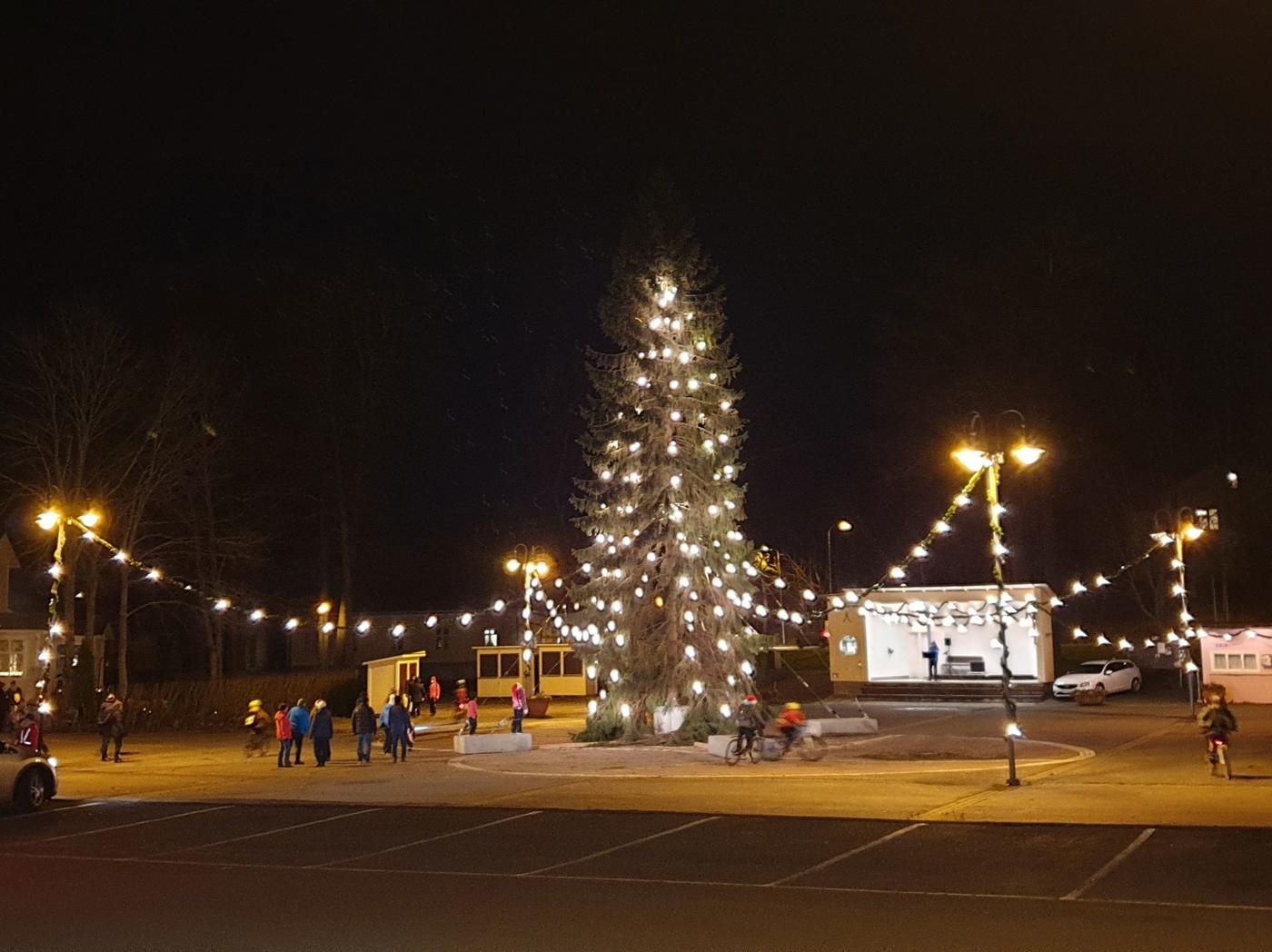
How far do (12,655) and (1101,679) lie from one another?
37287 mm

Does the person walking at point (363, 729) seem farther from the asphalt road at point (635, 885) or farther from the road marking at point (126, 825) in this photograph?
the asphalt road at point (635, 885)

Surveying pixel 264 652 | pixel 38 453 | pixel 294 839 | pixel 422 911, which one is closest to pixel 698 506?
pixel 294 839

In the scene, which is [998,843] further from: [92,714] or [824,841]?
[92,714]

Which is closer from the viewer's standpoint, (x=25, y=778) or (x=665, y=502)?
(x=25, y=778)

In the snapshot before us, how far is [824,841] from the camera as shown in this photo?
14273mm

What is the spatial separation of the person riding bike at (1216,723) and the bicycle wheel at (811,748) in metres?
7.03

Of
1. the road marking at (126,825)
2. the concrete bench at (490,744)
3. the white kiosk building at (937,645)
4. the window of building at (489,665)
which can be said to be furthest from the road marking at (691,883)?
the window of building at (489,665)

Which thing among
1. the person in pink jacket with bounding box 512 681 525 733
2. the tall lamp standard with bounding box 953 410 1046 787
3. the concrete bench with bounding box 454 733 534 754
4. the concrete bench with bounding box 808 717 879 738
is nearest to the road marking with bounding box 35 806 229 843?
the concrete bench with bounding box 454 733 534 754

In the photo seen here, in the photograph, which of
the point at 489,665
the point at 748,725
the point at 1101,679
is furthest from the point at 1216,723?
the point at 489,665

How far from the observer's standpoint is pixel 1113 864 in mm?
12328

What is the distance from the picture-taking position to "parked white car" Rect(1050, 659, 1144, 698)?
132 feet

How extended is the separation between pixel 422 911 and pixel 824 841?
5142 mm

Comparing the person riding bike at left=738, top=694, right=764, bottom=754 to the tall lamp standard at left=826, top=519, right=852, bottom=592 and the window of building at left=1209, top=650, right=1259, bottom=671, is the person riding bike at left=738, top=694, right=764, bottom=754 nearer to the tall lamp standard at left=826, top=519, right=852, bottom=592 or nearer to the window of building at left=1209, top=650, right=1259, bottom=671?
the window of building at left=1209, top=650, right=1259, bottom=671

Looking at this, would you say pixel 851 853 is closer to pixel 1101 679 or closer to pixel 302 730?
pixel 302 730
